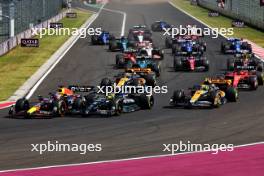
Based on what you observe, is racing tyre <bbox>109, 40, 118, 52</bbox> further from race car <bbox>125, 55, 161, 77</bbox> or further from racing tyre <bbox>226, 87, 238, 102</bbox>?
racing tyre <bbox>226, 87, 238, 102</bbox>

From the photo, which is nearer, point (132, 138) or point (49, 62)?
point (132, 138)

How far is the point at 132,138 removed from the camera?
21.4 m

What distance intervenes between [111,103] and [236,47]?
74.9 ft

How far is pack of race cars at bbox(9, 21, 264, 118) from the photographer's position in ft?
83.0

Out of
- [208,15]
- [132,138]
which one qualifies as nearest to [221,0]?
[208,15]

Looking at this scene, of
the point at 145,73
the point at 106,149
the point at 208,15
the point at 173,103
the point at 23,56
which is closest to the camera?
the point at 106,149

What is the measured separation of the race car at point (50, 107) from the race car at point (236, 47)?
21192mm

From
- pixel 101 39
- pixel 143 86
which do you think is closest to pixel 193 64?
pixel 143 86

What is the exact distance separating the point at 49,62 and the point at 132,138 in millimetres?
23263

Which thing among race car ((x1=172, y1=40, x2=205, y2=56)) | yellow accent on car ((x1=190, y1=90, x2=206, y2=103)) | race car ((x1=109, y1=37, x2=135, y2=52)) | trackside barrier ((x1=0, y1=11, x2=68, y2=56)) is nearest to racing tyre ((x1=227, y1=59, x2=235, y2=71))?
race car ((x1=172, y1=40, x2=205, y2=56))

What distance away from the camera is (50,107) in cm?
2527

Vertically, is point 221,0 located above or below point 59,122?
above

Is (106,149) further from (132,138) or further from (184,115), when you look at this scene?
(184,115)

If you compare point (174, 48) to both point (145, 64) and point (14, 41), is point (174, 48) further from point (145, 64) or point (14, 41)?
point (14, 41)
